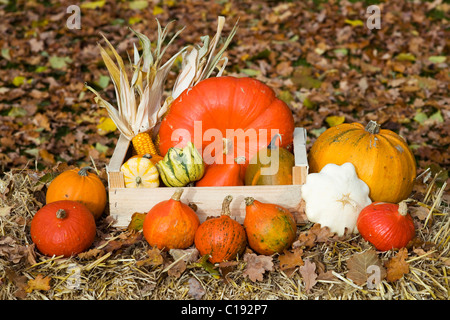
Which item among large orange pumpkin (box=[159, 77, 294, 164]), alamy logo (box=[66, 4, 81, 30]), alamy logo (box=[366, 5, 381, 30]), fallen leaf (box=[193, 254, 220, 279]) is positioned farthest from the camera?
alamy logo (box=[66, 4, 81, 30])

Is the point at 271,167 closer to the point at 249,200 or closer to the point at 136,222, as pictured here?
the point at 249,200

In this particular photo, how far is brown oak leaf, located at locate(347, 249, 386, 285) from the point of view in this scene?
2707 millimetres

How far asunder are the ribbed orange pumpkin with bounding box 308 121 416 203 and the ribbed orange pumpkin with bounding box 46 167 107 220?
5.02 ft

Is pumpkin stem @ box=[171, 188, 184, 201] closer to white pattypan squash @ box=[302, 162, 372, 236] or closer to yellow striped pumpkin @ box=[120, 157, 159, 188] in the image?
yellow striped pumpkin @ box=[120, 157, 159, 188]

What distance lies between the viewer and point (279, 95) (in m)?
6.09

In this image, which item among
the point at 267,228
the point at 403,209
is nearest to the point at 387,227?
the point at 403,209

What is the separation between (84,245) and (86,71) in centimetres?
429

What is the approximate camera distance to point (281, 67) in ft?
22.2

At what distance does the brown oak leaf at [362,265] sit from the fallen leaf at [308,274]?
7.8 inches

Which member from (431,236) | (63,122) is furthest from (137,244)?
(63,122)

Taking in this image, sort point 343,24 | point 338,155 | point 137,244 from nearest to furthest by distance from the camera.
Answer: point 137,244 < point 338,155 < point 343,24

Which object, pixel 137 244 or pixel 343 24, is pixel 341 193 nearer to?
pixel 137 244

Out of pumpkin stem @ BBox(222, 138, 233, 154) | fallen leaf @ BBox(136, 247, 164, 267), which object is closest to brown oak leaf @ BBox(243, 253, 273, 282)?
fallen leaf @ BBox(136, 247, 164, 267)

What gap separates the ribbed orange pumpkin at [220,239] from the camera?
282 centimetres
